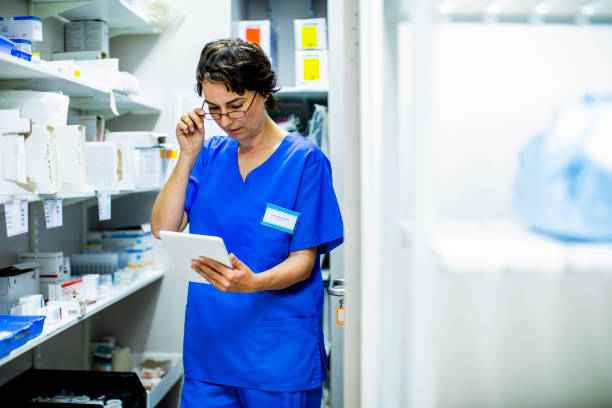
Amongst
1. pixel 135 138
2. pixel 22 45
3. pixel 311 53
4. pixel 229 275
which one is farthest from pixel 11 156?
pixel 311 53

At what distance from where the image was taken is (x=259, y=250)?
1.49 meters

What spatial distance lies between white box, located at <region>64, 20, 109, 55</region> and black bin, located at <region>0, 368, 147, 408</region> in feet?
4.89

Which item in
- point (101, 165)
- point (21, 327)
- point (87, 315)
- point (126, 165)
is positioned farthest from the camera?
point (126, 165)

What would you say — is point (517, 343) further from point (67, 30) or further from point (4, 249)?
point (67, 30)

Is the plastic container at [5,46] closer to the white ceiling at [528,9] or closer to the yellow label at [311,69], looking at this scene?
the white ceiling at [528,9]

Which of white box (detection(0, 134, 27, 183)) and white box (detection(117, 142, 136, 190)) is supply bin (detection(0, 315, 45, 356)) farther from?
white box (detection(117, 142, 136, 190))

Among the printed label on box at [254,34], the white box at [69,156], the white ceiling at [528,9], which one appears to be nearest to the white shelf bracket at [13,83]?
the white box at [69,156]

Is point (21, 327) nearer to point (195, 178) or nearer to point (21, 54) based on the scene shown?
point (195, 178)

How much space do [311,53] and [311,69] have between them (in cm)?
9

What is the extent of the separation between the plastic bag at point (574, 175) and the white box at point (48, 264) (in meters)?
1.78

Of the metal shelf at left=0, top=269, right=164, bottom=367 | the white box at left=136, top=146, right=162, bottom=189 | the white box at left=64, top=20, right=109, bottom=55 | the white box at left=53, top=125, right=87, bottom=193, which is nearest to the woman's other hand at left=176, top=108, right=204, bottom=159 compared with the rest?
the white box at left=53, top=125, right=87, bottom=193

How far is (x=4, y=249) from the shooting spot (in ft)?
6.09

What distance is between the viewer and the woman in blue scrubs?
57.5 inches

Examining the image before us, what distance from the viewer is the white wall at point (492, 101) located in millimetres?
661
